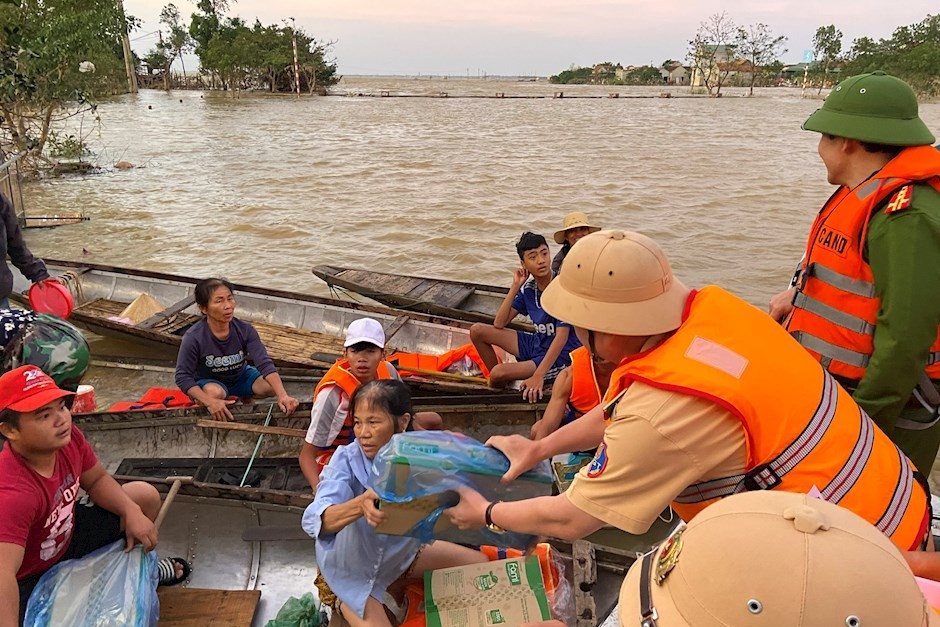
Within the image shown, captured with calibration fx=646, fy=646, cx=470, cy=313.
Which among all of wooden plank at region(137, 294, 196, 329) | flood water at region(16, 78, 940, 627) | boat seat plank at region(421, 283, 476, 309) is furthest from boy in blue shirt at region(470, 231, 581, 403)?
flood water at region(16, 78, 940, 627)

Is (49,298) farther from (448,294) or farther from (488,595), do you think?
(488,595)

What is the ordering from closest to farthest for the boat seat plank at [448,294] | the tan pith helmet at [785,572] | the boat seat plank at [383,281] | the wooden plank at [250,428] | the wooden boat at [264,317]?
the tan pith helmet at [785,572] → the wooden plank at [250,428] → the wooden boat at [264,317] → the boat seat plank at [448,294] → the boat seat plank at [383,281]

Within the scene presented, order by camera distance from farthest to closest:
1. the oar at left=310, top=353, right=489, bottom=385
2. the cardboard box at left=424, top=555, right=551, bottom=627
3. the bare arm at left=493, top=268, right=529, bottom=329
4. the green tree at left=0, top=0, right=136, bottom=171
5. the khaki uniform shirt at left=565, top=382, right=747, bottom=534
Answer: the green tree at left=0, top=0, right=136, bottom=171
the oar at left=310, top=353, right=489, bottom=385
the bare arm at left=493, top=268, right=529, bottom=329
the cardboard box at left=424, top=555, right=551, bottom=627
the khaki uniform shirt at left=565, top=382, right=747, bottom=534

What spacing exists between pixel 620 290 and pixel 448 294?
6090 mm

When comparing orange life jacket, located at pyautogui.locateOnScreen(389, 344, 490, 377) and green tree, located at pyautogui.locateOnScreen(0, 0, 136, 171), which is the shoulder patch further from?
green tree, located at pyautogui.locateOnScreen(0, 0, 136, 171)

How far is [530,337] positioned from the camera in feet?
17.6

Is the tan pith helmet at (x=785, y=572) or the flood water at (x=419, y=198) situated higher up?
the tan pith helmet at (x=785, y=572)

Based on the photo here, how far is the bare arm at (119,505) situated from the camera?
2.83 meters

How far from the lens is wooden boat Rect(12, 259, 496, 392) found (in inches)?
257

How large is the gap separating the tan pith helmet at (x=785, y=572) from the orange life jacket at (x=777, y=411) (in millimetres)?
485

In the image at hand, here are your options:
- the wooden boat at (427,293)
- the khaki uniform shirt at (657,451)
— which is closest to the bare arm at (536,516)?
the khaki uniform shirt at (657,451)

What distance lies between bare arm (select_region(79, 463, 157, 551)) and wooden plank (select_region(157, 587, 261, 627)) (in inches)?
12.1

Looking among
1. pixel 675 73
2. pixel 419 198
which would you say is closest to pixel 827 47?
pixel 675 73

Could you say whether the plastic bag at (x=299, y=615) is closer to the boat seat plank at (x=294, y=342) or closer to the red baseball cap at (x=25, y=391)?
the red baseball cap at (x=25, y=391)
